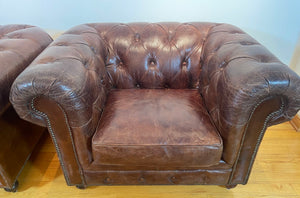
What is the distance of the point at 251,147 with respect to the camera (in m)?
1.04

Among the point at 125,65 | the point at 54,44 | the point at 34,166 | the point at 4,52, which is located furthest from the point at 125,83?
the point at 34,166

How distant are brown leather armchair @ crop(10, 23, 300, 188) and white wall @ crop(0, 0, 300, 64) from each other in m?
0.36

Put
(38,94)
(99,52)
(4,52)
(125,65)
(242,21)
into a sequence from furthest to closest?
1. (242,21)
2. (125,65)
3. (99,52)
4. (4,52)
5. (38,94)

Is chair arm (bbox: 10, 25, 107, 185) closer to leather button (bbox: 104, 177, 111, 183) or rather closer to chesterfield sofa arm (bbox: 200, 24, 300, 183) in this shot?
leather button (bbox: 104, 177, 111, 183)

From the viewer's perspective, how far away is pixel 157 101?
4.05 ft

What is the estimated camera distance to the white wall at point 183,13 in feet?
5.44

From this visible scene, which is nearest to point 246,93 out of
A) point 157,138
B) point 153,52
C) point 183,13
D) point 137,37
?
→ point 157,138

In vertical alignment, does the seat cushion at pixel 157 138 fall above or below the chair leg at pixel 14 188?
above

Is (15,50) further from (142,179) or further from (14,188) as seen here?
(142,179)

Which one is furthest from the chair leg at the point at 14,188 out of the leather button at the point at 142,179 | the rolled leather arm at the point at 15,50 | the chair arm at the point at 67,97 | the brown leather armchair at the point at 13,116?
the leather button at the point at 142,179

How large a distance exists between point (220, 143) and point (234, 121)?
0.13m

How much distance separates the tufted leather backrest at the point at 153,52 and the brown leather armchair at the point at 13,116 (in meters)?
0.29

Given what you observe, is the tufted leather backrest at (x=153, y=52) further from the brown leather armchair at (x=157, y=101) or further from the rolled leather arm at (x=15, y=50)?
the rolled leather arm at (x=15, y=50)

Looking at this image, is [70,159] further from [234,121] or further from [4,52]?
[234,121]
